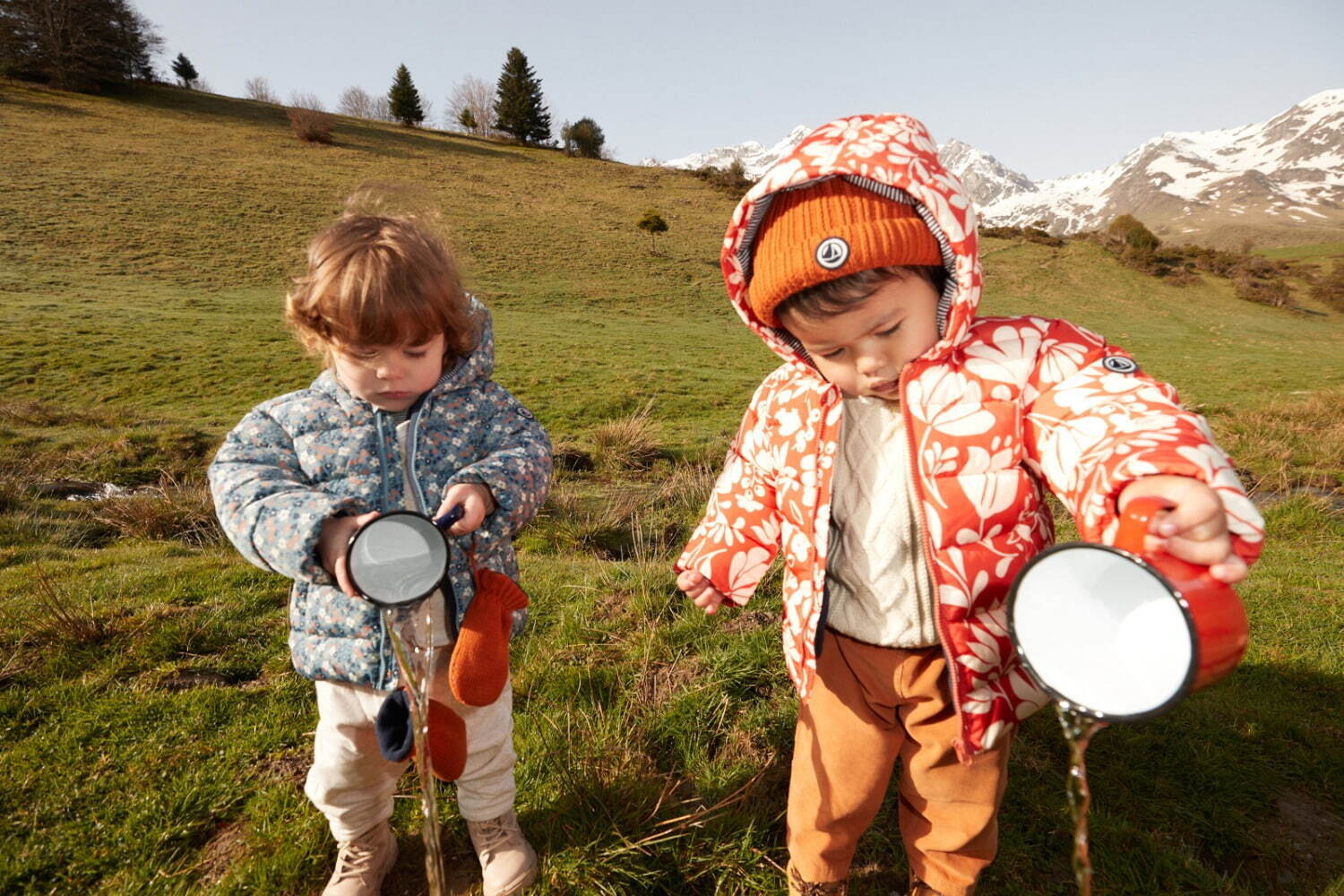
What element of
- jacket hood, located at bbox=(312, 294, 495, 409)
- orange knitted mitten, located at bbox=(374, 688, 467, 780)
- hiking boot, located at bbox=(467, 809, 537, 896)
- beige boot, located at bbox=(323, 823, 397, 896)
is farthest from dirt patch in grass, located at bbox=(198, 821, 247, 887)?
jacket hood, located at bbox=(312, 294, 495, 409)

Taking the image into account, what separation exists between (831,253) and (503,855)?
2.09 meters

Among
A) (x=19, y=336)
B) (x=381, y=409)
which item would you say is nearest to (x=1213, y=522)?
(x=381, y=409)

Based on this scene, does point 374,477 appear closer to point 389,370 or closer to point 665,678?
point 389,370

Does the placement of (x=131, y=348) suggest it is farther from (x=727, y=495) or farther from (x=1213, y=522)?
(x=1213, y=522)

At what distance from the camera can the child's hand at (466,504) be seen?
1.71 meters

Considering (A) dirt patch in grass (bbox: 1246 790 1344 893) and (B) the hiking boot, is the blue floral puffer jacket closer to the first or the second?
(B) the hiking boot

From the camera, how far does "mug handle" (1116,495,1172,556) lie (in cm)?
107

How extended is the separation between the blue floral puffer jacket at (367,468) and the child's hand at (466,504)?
2.5 inches

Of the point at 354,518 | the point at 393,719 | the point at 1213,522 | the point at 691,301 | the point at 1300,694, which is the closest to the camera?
the point at 1213,522

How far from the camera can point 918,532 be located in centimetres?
173

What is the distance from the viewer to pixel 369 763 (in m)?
2.07

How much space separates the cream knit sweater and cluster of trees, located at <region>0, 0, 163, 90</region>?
62736 millimetres

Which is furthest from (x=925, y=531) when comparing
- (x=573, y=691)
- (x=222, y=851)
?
(x=222, y=851)

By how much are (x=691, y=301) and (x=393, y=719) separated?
27121mm
